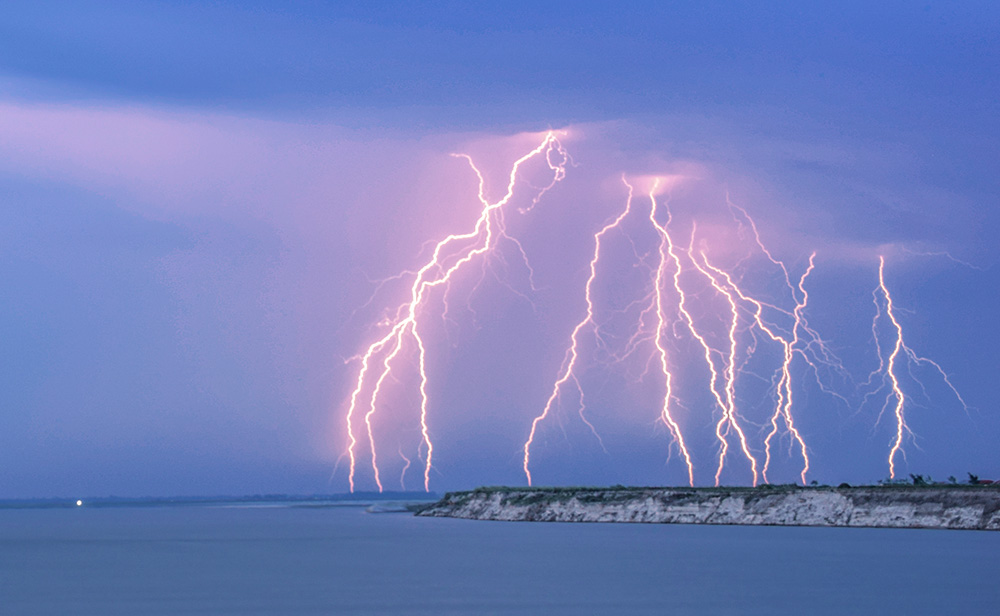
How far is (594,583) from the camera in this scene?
92.3 ft

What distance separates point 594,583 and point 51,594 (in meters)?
12.7

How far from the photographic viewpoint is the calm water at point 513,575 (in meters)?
23.4

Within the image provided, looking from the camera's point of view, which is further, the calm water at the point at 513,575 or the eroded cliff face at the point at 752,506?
the eroded cliff face at the point at 752,506

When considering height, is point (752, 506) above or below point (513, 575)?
below

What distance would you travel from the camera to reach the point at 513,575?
30.6 m

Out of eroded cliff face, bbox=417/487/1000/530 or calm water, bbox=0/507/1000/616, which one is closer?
calm water, bbox=0/507/1000/616

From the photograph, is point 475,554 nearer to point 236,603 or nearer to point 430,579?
point 430,579

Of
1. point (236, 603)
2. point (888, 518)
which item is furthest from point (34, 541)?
point (888, 518)

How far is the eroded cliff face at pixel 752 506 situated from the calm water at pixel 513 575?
7104mm

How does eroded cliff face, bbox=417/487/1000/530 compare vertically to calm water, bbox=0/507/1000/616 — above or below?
below

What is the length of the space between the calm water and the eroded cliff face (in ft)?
23.3

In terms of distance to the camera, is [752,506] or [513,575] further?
[752,506]

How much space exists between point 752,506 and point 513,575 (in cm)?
4156

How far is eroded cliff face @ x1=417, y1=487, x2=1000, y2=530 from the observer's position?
59344 mm
